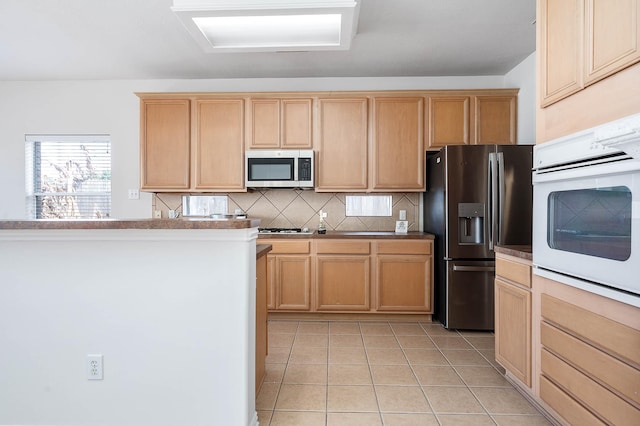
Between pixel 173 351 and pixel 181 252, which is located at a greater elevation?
pixel 181 252

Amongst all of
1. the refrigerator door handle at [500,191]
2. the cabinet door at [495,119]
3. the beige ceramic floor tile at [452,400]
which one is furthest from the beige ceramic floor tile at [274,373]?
the cabinet door at [495,119]

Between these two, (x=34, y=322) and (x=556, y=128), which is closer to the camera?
(x=34, y=322)

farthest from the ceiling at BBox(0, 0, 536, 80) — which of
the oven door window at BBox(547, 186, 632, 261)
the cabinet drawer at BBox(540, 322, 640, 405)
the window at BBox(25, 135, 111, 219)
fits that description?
the cabinet drawer at BBox(540, 322, 640, 405)

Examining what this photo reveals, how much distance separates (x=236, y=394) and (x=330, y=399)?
0.68 meters

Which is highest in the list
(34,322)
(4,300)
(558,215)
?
(558,215)

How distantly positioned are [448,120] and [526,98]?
31.3 inches

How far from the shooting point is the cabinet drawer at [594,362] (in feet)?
4.18

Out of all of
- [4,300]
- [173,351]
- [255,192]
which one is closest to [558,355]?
[173,351]

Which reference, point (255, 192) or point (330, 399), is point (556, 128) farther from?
point (255, 192)

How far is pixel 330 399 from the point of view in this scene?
6.70ft

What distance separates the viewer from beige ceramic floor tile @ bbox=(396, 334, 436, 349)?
112 inches

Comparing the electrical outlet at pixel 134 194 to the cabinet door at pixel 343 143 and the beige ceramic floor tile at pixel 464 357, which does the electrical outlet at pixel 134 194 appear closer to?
the cabinet door at pixel 343 143


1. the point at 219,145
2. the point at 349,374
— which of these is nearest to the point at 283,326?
the point at 349,374

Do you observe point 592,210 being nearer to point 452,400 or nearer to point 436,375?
point 452,400
